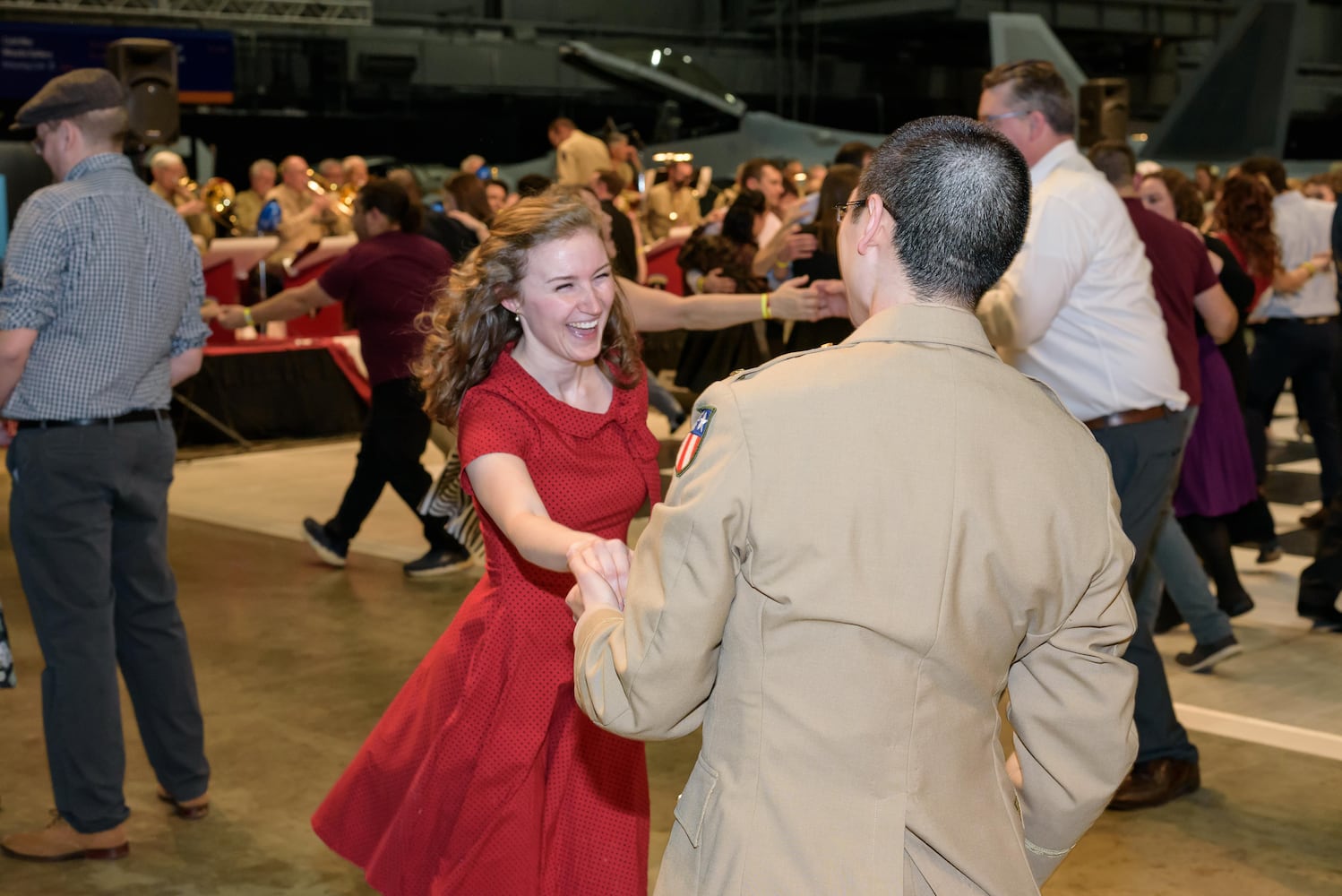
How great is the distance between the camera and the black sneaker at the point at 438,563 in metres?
6.41

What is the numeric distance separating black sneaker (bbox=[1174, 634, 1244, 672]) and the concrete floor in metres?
0.05

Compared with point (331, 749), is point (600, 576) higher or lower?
higher

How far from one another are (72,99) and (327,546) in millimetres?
3365

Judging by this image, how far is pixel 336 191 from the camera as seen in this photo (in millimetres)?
15383

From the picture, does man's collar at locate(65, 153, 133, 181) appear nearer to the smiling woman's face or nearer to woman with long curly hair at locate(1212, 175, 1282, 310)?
the smiling woman's face

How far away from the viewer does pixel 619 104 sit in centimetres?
3095

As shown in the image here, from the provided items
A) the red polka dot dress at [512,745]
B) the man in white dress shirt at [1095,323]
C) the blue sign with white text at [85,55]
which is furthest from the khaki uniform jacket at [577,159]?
the red polka dot dress at [512,745]

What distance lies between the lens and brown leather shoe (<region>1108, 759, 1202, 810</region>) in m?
3.85

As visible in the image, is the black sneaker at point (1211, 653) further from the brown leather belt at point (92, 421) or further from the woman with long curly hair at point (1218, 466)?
the brown leather belt at point (92, 421)

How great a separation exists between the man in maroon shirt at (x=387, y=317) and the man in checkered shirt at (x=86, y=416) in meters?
2.38

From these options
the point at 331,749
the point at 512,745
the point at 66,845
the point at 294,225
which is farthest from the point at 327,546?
the point at 294,225

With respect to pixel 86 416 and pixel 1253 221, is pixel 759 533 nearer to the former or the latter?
pixel 86 416

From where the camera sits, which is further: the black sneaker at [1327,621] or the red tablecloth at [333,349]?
the red tablecloth at [333,349]

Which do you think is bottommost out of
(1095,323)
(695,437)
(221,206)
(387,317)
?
(221,206)
